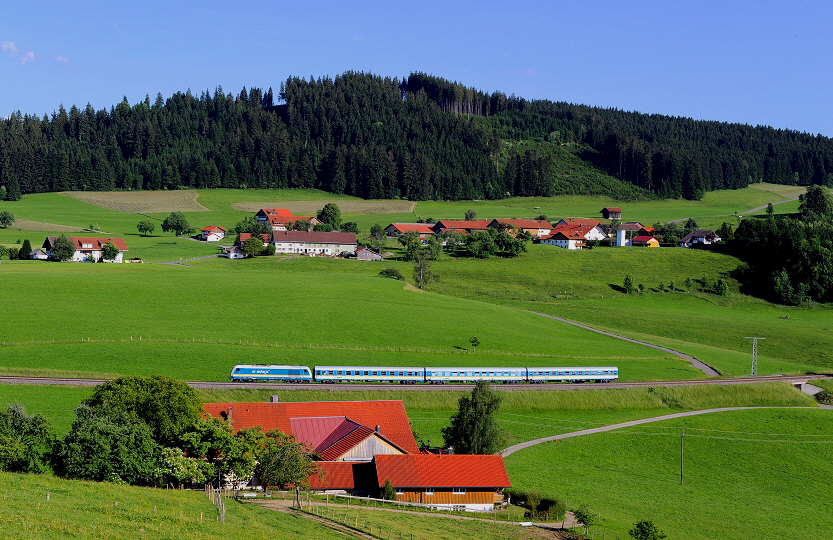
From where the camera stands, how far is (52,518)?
28031mm

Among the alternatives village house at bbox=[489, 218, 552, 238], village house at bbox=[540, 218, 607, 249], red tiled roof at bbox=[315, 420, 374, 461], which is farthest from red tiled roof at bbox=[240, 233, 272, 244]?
red tiled roof at bbox=[315, 420, 374, 461]

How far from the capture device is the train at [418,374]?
69.9 m

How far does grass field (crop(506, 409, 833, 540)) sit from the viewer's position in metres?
47.3

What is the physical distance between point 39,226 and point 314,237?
2415 inches

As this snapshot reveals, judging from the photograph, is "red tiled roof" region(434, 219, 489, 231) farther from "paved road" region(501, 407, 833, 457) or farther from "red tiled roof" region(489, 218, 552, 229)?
"paved road" region(501, 407, 833, 457)

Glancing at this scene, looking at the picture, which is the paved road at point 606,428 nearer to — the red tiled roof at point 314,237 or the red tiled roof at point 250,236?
the red tiled roof at point 314,237

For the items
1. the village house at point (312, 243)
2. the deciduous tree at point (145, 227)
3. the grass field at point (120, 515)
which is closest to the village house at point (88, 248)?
the village house at point (312, 243)

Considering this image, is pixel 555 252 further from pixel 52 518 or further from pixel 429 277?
pixel 52 518

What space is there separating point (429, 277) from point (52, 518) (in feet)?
321

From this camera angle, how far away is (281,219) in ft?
594

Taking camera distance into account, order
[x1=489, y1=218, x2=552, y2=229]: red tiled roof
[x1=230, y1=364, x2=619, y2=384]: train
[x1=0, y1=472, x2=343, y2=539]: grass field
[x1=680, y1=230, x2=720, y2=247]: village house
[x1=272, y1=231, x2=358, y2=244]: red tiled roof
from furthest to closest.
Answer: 1. [x1=489, y1=218, x2=552, y2=229]: red tiled roof
2. [x1=680, y1=230, x2=720, y2=247]: village house
3. [x1=272, y1=231, x2=358, y2=244]: red tiled roof
4. [x1=230, y1=364, x2=619, y2=384]: train
5. [x1=0, y1=472, x2=343, y2=539]: grass field

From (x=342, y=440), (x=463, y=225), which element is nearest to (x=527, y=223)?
(x=463, y=225)

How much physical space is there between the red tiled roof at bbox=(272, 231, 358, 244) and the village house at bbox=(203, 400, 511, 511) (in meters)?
96.5

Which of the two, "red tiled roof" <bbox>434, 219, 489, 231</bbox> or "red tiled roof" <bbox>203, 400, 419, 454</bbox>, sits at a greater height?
"red tiled roof" <bbox>434, 219, 489, 231</bbox>
